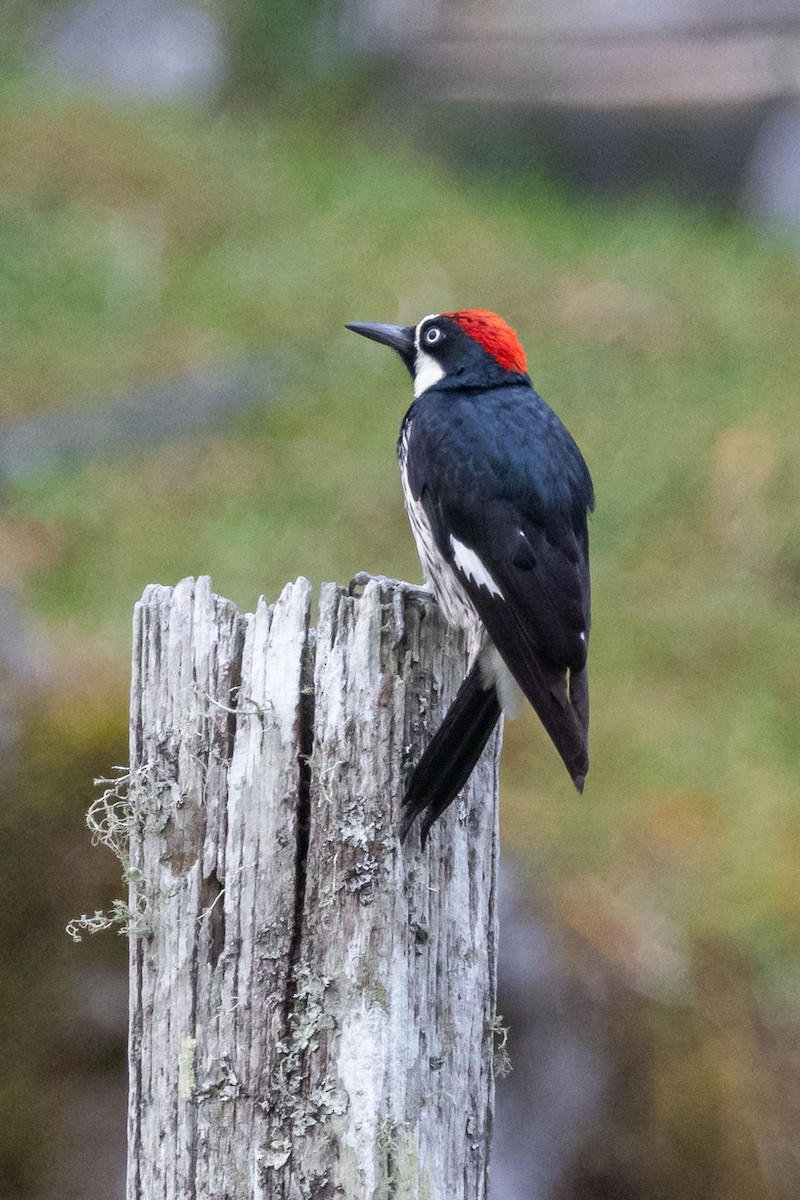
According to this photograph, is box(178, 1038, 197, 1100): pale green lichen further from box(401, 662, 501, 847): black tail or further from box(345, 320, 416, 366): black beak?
box(345, 320, 416, 366): black beak

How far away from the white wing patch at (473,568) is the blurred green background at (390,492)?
1.65 m

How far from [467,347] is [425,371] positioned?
0.19 m

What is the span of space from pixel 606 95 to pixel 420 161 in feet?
5.31

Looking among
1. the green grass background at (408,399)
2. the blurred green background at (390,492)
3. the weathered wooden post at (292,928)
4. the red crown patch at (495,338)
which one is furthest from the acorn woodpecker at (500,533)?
the green grass background at (408,399)

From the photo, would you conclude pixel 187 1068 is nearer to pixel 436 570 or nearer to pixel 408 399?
pixel 436 570

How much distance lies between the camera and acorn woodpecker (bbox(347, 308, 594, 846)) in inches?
113

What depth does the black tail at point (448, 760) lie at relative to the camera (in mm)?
2438

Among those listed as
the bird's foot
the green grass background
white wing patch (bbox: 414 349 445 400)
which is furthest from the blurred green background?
the bird's foot

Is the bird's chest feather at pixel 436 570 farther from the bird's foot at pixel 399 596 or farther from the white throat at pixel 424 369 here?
the white throat at pixel 424 369

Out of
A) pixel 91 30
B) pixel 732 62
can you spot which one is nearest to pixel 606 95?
pixel 732 62

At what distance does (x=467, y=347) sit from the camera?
3.95 metres

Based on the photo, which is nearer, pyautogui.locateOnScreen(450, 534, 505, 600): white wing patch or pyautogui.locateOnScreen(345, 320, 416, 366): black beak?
pyautogui.locateOnScreen(450, 534, 505, 600): white wing patch

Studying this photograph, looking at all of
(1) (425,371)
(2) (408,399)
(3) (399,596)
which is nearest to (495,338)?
(1) (425,371)

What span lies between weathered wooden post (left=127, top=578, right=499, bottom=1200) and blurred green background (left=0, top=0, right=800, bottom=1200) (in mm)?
2005
